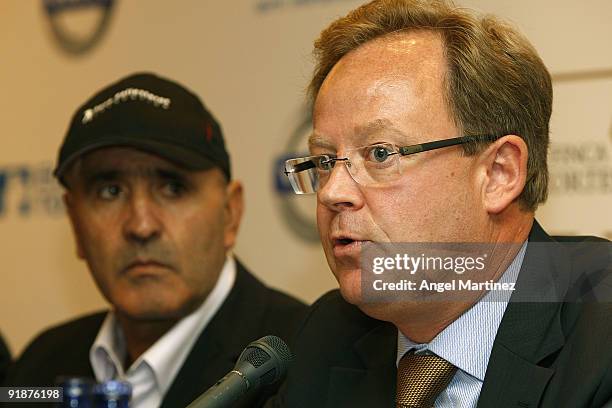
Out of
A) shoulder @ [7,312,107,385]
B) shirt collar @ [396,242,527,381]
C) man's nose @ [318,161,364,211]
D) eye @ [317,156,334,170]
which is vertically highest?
eye @ [317,156,334,170]

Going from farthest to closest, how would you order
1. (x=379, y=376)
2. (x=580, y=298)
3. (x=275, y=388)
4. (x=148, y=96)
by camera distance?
(x=148, y=96)
(x=275, y=388)
(x=379, y=376)
(x=580, y=298)

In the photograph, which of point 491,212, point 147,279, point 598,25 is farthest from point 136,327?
point 598,25

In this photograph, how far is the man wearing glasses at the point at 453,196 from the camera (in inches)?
57.2

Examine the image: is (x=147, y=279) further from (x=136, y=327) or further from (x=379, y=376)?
(x=379, y=376)

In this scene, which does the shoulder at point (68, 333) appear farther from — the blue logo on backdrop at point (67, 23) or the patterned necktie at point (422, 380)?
the patterned necktie at point (422, 380)

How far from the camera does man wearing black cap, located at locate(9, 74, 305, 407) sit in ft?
6.84

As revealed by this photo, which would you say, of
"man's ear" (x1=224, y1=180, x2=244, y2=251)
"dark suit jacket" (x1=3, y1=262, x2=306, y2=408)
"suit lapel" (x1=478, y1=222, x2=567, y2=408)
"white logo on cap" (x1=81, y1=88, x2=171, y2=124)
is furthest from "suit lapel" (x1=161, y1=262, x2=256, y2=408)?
"suit lapel" (x1=478, y1=222, x2=567, y2=408)

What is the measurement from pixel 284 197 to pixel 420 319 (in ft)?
3.58

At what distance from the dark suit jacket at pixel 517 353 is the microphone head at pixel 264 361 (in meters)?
0.32

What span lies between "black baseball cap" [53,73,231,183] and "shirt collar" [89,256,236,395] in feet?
0.94

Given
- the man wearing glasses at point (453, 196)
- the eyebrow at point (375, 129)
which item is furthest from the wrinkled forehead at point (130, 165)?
the eyebrow at point (375, 129)

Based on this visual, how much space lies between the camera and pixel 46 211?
116 inches

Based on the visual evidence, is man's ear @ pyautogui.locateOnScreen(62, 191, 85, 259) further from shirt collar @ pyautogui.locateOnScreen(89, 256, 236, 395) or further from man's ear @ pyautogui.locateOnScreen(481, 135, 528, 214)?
man's ear @ pyautogui.locateOnScreen(481, 135, 528, 214)

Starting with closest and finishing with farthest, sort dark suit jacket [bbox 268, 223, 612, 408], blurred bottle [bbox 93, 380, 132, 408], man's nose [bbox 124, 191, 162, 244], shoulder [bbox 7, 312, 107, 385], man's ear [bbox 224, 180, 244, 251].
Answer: blurred bottle [bbox 93, 380, 132, 408]
dark suit jacket [bbox 268, 223, 612, 408]
man's nose [bbox 124, 191, 162, 244]
man's ear [bbox 224, 180, 244, 251]
shoulder [bbox 7, 312, 107, 385]
